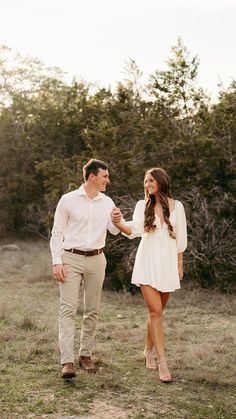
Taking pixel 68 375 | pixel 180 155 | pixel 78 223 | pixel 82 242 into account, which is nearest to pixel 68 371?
pixel 68 375

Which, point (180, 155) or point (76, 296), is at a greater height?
point (180, 155)

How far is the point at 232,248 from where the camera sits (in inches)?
448

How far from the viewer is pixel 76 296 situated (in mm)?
5750

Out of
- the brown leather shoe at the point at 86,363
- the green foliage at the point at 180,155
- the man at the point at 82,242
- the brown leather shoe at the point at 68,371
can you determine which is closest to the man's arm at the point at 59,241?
the man at the point at 82,242

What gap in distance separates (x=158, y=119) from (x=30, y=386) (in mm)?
7920

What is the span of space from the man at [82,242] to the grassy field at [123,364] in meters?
0.53

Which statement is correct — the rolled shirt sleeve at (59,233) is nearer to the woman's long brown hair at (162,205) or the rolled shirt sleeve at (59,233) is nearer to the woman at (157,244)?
the woman at (157,244)

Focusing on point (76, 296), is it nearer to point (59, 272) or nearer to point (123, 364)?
point (59, 272)

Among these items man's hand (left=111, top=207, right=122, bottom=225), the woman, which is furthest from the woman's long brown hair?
man's hand (left=111, top=207, right=122, bottom=225)

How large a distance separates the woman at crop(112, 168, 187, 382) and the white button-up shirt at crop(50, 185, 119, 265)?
0.70ft

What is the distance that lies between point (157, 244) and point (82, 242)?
78 cm

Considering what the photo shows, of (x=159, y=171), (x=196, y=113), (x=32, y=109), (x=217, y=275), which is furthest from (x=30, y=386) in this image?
(x=32, y=109)

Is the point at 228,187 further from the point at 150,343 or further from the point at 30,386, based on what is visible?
the point at 30,386

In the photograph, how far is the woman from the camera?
5805mm
